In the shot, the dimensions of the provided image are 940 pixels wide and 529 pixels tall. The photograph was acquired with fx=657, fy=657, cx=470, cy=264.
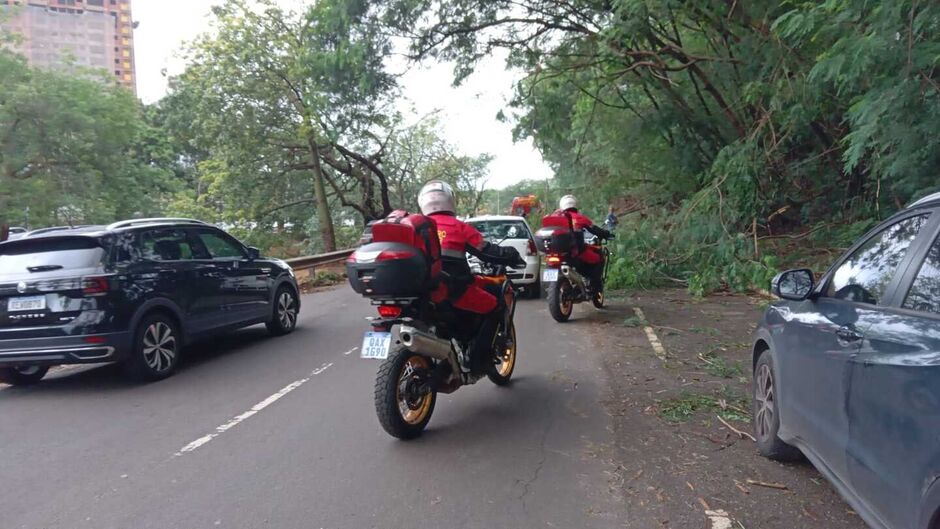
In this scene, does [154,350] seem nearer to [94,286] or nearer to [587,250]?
[94,286]

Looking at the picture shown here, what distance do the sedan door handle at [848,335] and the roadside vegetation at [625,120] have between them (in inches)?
174

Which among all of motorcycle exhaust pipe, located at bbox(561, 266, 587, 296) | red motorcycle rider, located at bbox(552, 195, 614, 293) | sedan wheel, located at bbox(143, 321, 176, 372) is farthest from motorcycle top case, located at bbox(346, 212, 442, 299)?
red motorcycle rider, located at bbox(552, 195, 614, 293)

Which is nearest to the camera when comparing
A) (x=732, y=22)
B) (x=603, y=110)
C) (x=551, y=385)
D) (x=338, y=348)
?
(x=551, y=385)

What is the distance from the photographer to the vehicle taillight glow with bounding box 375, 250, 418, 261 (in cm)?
457

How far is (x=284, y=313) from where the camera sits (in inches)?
382

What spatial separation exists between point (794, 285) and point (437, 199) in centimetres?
276

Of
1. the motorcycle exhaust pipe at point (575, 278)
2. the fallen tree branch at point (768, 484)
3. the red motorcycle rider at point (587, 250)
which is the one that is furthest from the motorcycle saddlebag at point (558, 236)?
the fallen tree branch at point (768, 484)

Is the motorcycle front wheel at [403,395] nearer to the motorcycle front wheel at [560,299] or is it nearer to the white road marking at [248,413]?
the white road marking at [248,413]

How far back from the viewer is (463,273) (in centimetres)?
539

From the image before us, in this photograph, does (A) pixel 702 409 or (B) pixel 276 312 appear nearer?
(A) pixel 702 409

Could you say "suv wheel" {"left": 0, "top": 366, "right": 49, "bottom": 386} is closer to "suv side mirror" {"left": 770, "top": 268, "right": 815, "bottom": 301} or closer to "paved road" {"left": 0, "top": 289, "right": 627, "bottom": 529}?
"paved road" {"left": 0, "top": 289, "right": 627, "bottom": 529}

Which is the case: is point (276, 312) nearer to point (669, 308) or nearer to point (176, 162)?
point (669, 308)

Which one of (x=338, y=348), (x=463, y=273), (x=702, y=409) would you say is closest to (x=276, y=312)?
(x=338, y=348)

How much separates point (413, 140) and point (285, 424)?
3029 cm
